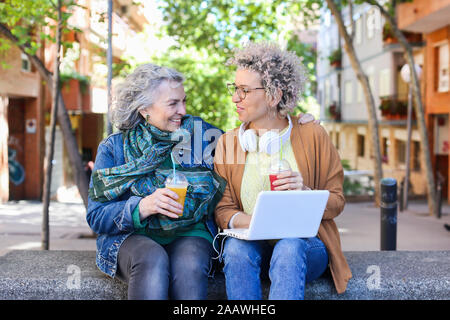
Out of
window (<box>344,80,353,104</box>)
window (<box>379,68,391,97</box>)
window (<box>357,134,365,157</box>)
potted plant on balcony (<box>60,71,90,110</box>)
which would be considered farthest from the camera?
window (<box>344,80,353,104</box>)

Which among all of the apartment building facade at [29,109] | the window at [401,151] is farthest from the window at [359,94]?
the apartment building facade at [29,109]

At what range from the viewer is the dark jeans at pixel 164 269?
3.04 m

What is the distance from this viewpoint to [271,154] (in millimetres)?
3650

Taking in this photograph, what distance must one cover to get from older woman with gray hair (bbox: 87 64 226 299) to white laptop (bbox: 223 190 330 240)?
0.31m

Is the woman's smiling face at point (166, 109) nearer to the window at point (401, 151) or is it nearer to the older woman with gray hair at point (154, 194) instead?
the older woman with gray hair at point (154, 194)

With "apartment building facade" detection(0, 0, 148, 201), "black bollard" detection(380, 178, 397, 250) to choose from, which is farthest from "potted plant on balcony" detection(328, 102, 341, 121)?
"black bollard" detection(380, 178, 397, 250)

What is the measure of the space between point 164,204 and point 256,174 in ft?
2.37

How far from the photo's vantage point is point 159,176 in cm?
355

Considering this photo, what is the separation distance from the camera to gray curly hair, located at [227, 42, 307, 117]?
12.2 feet

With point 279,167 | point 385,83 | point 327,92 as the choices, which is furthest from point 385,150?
point 279,167

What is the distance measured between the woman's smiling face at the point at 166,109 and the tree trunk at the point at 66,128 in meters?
4.14

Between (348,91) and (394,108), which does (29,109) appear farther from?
(348,91)

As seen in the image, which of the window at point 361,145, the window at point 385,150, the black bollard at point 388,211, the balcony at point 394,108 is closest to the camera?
the black bollard at point 388,211

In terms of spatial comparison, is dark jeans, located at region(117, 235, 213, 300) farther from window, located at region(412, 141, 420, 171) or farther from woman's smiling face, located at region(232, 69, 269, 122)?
window, located at region(412, 141, 420, 171)
